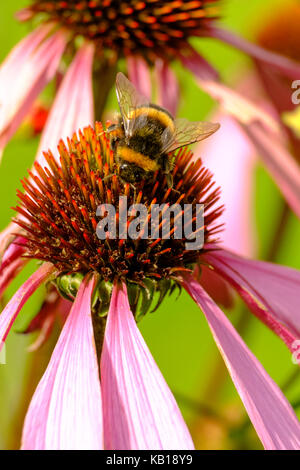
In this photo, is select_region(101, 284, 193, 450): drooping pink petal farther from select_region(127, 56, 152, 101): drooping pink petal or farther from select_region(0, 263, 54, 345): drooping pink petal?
select_region(127, 56, 152, 101): drooping pink petal

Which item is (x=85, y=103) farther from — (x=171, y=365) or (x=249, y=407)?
(x=171, y=365)

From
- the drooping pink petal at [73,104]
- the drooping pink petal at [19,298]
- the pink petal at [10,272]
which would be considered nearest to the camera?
the drooping pink petal at [19,298]

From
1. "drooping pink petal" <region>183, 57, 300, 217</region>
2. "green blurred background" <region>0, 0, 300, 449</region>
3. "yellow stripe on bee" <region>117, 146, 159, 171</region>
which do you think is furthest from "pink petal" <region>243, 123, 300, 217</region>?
"yellow stripe on bee" <region>117, 146, 159, 171</region>

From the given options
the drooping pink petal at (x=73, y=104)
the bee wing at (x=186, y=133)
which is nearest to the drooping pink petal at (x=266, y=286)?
the bee wing at (x=186, y=133)

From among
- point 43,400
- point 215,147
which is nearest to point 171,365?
point 215,147

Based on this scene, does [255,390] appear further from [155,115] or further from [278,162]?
[278,162]

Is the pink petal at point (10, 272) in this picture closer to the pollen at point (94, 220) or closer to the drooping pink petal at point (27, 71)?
the pollen at point (94, 220)

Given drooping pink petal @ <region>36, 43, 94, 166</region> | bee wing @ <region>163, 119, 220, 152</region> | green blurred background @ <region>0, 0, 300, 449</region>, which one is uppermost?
drooping pink petal @ <region>36, 43, 94, 166</region>
